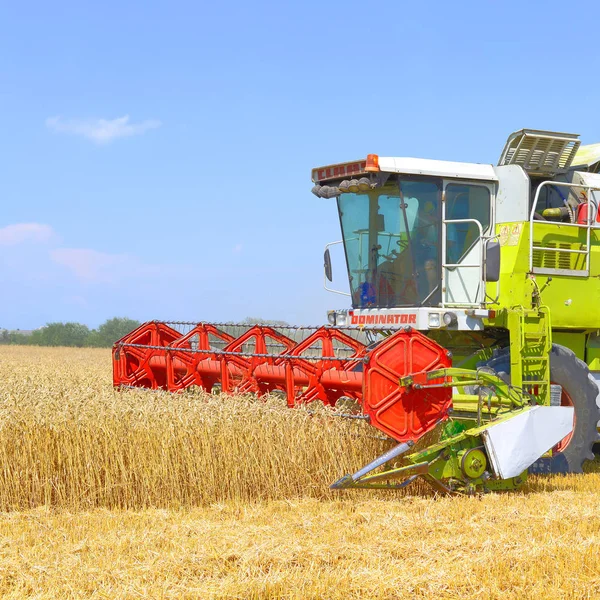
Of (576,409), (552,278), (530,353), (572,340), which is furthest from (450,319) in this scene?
(572,340)

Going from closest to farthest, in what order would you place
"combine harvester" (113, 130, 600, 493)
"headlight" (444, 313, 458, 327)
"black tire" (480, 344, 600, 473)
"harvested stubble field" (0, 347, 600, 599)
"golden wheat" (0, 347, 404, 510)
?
"harvested stubble field" (0, 347, 600, 599) → "golden wheat" (0, 347, 404, 510) → "combine harvester" (113, 130, 600, 493) → "headlight" (444, 313, 458, 327) → "black tire" (480, 344, 600, 473)

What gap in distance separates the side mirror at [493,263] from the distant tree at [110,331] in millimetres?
34262

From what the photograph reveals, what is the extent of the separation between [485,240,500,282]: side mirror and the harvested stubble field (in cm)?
153

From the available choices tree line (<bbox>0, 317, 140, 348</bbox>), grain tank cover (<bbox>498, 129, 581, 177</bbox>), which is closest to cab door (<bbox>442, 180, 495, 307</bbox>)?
grain tank cover (<bbox>498, 129, 581, 177</bbox>)

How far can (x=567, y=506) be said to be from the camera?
518 cm

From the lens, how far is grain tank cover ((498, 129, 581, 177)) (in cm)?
724

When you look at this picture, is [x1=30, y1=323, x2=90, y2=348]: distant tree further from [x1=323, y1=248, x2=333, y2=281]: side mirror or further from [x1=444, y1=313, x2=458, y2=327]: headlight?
[x1=444, y1=313, x2=458, y2=327]: headlight

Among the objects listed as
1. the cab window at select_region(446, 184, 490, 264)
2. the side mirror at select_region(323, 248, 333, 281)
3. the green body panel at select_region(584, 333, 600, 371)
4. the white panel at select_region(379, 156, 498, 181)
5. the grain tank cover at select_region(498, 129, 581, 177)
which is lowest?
the green body panel at select_region(584, 333, 600, 371)

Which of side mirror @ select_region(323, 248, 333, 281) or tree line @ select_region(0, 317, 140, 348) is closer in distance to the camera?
side mirror @ select_region(323, 248, 333, 281)

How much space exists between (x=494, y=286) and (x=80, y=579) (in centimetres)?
434

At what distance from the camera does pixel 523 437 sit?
5.37 meters

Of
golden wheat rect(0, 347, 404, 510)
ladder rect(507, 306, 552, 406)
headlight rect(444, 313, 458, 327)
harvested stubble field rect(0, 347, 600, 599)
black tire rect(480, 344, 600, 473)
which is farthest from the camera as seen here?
black tire rect(480, 344, 600, 473)

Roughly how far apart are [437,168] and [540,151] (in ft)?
3.92

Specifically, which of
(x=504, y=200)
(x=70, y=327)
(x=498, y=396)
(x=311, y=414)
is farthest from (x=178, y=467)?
(x=70, y=327)
